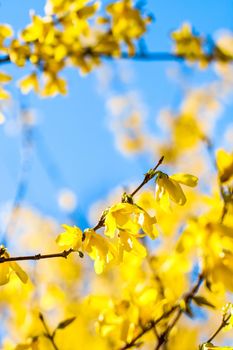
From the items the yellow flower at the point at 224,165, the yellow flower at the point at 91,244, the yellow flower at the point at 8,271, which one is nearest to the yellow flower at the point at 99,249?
the yellow flower at the point at 91,244

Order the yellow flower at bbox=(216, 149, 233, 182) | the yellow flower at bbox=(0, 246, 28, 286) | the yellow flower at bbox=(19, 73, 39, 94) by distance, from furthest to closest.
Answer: the yellow flower at bbox=(19, 73, 39, 94) < the yellow flower at bbox=(216, 149, 233, 182) < the yellow flower at bbox=(0, 246, 28, 286)

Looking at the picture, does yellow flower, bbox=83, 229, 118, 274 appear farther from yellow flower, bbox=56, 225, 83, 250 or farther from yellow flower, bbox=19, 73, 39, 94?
yellow flower, bbox=19, 73, 39, 94

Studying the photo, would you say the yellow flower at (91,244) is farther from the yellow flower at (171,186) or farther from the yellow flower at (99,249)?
the yellow flower at (171,186)

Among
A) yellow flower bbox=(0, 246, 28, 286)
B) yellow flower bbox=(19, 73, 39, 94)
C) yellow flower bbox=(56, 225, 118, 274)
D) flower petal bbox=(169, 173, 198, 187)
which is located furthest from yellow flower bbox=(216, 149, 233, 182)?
yellow flower bbox=(19, 73, 39, 94)

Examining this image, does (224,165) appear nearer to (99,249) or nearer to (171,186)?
(171,186)

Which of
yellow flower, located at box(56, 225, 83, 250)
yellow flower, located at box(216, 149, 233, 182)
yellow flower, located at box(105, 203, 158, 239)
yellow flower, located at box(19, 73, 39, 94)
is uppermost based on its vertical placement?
yellow flower, located at box(19, 73, 39, 94)

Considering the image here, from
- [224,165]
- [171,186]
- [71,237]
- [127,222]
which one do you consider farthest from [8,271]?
[224,165]

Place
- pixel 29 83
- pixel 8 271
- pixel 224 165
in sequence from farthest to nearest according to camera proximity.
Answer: pixel 29 83 < pixel 224 165 < pixel 8 271

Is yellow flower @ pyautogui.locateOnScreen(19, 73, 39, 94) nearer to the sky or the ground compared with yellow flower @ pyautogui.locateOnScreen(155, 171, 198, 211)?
nearer to the sky
